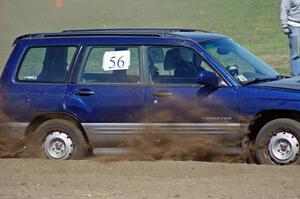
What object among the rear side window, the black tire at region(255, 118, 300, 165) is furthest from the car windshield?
the rear side window

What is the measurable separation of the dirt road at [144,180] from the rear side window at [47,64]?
3.71ft

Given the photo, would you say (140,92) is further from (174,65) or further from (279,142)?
(279,142)

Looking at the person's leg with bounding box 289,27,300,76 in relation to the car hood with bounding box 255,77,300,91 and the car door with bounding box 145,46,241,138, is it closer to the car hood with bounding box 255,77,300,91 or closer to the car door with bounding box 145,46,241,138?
the car hood with bounding box 255,77,300,91

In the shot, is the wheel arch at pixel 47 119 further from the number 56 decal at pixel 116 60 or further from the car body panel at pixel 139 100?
the number 56 decal at pixel 116 60

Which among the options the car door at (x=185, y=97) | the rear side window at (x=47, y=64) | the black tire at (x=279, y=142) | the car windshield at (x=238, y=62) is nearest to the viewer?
the black tire at (x=279, y=142)

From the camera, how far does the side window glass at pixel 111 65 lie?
10.2m

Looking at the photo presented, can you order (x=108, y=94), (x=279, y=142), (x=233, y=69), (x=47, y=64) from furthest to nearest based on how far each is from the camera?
(x=47, y=64), (x=108, y=94), (x=233, y=69), (x=279, y=142)

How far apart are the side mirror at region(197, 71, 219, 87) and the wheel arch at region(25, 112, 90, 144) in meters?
1.65

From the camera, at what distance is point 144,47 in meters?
10.2

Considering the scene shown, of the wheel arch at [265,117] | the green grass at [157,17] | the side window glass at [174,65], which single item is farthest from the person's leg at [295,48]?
the green grass at [157,17]

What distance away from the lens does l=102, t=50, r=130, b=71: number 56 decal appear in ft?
33.6

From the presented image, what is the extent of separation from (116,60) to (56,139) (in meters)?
1.24

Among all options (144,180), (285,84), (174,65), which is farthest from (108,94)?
(285,84)

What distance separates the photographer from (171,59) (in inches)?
394
